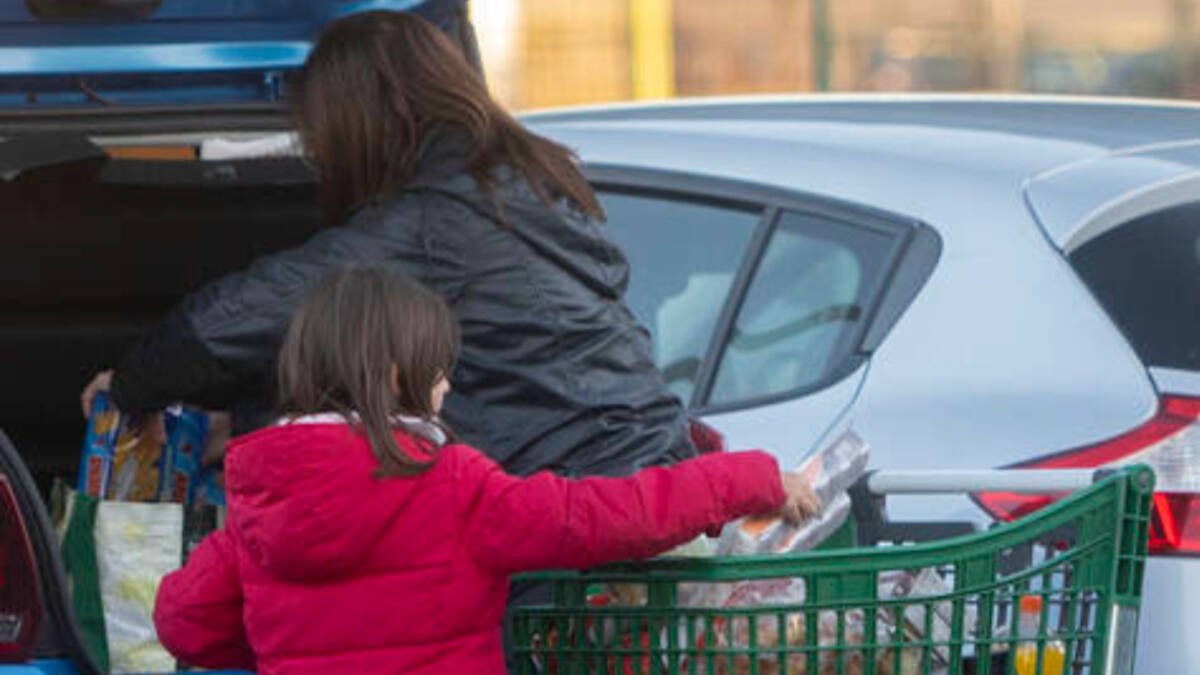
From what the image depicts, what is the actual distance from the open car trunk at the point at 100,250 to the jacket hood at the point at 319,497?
6.16ft

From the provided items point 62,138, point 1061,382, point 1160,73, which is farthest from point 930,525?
point 1160,73

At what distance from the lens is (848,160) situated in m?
4.55

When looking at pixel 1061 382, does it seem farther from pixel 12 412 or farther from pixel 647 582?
pixel 12 412

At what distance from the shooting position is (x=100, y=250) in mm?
4867

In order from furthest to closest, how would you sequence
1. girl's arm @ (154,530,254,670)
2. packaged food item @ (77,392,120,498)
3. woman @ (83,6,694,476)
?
packaged food item @ (77,392,120,498) < woman @ (83,6,694,476) < girl's arm @ (154,530,254,670)

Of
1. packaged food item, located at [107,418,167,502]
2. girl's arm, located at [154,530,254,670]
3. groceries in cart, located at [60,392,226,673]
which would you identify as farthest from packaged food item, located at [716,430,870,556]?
packaged food item, located at [107,418,167,502]

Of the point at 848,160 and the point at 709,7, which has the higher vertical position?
the point at 848,160

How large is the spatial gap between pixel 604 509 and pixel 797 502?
27 cm

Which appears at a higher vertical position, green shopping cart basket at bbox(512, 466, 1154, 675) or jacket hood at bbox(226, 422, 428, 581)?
jacket hood at bbox(226, 422, 428, 581)

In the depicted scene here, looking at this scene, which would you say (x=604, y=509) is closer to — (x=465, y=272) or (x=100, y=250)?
(x=465, y=272)

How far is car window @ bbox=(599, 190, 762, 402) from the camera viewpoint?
15.6 feet

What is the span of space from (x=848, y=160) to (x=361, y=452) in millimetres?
1804

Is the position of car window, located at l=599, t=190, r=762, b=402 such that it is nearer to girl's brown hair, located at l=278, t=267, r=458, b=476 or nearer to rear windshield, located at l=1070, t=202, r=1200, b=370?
rear windshield, located at l=1070, t=202, r=1200, b=370

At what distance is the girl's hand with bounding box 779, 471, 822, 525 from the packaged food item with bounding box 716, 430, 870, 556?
0.05 feet
